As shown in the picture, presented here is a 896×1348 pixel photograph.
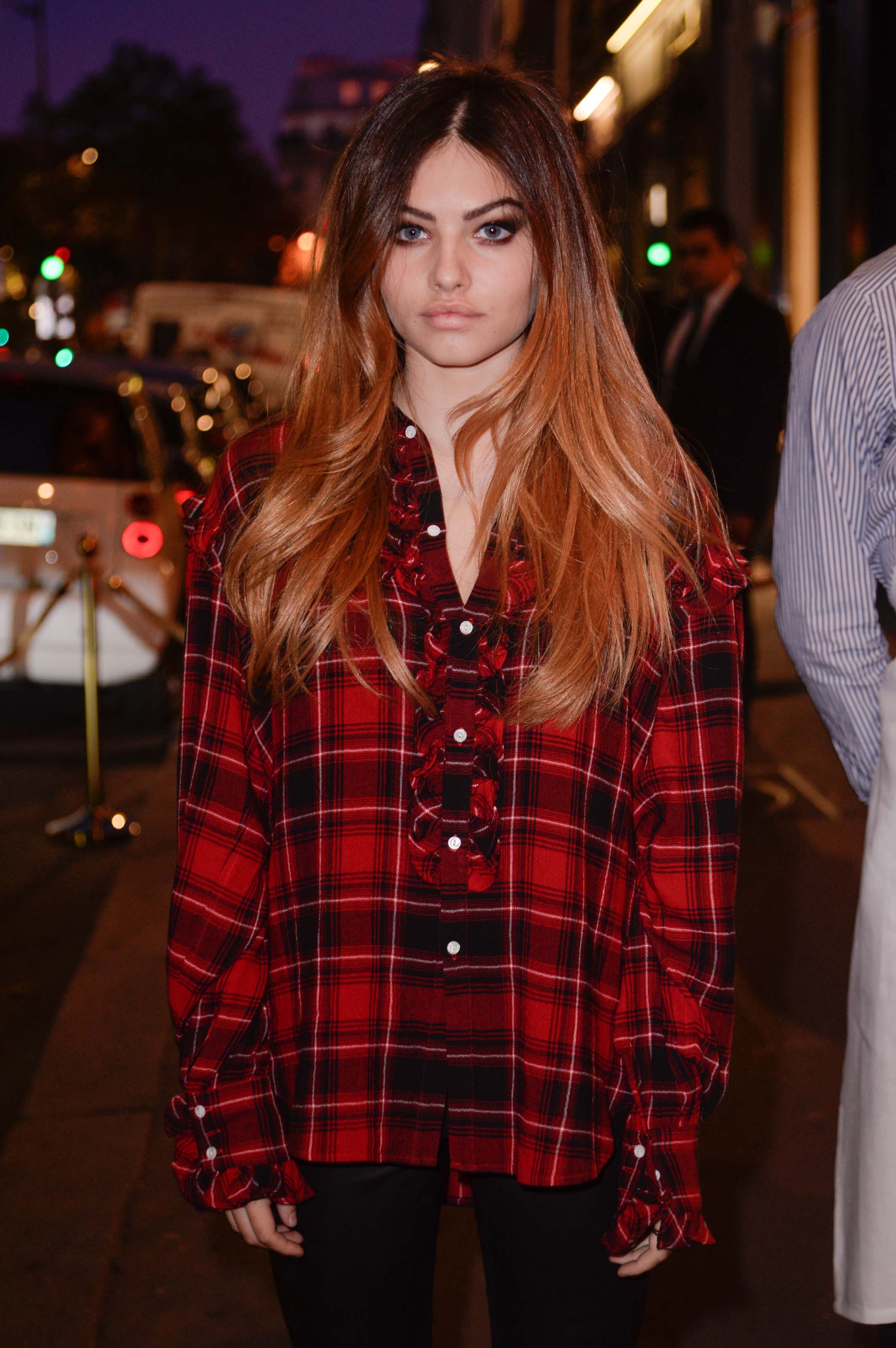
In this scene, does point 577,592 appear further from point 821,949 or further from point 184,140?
point 184,140

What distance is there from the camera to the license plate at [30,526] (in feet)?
25.1

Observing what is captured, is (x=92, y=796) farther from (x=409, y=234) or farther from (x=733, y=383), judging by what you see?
(x=409, y=234)

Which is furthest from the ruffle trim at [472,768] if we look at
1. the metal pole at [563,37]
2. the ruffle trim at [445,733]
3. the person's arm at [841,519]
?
the metal pole at [563,37]

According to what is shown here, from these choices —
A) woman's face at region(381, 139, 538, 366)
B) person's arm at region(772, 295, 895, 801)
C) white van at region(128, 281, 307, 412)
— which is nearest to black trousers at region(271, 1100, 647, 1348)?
person's arm at region(772, 295, 895, 801)

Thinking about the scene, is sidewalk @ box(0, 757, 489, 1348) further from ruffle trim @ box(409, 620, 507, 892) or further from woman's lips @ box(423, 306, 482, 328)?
woman's lips @ box(423, 306, 482, 328)

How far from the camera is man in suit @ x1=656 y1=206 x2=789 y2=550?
6.25 meters

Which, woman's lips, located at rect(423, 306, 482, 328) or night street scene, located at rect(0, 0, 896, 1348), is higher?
woman's lips, located at rect(423, 306, 482, 328)

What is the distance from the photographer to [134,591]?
7789 mm

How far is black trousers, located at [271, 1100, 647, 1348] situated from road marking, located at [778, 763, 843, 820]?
16.1 feet

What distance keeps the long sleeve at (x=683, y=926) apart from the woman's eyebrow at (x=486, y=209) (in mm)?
520

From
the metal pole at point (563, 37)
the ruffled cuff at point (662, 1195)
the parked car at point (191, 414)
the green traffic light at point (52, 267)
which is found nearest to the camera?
the ruffled cuff at point (662, 1195)

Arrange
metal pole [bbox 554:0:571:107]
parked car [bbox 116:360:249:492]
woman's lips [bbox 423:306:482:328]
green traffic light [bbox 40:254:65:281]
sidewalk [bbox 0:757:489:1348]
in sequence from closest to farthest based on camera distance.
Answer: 1. woman's lips [bbox 423:306:482:328]
2. sidewalk [bbox 0:757:489:1348]
3. parked car [bbox 116:360:249:492]
4. green traffic light [bbox 40:254:65:281]
5. metal pole [bbox 554:0:571:107]

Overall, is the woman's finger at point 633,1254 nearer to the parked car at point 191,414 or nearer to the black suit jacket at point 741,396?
the black suit jacket at point 741,396

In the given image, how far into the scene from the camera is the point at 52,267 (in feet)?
55.9
